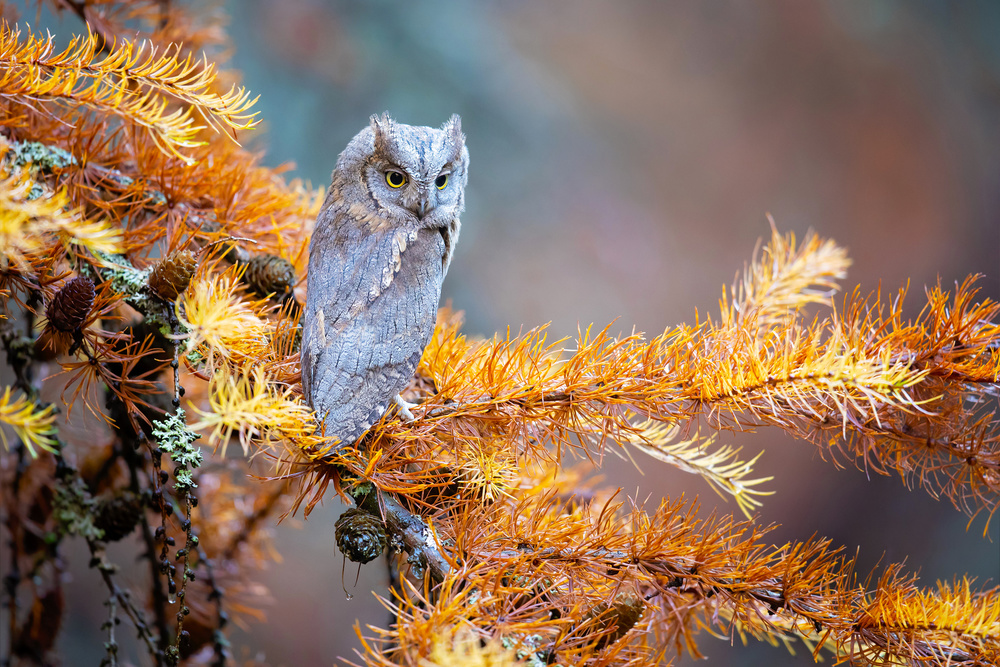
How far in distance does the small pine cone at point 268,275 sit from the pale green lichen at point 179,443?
18cm

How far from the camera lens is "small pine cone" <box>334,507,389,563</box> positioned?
0.36 meters

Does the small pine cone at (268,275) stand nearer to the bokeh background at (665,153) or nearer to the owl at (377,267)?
the owl at (377,267)

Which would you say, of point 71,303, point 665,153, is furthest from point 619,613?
point 665,153

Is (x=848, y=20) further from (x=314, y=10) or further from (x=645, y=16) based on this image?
(x=314, y=10)

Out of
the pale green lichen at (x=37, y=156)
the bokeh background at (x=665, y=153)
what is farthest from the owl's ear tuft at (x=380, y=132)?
the bokeh background at (x=665, y=153)

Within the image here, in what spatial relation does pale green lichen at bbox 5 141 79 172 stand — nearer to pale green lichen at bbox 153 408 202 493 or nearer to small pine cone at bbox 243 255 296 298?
small pine cone at bbox 243 255 296 298

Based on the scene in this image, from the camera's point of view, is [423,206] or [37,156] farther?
[423,206]

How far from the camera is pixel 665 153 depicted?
1184 millimetres

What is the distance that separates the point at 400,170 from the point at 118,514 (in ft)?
1.36

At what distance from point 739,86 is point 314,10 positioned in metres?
0.83

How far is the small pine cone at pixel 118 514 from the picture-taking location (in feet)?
1.72

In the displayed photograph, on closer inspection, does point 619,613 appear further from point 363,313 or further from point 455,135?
point 455,135

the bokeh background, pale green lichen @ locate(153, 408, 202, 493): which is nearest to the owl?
pale green lichen @ locate(153, 408, 202, 493)

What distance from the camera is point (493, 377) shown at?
450mm
